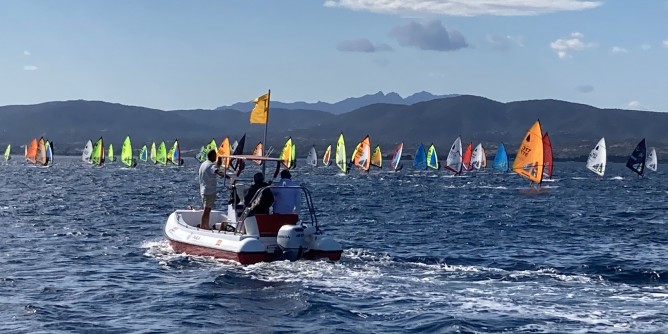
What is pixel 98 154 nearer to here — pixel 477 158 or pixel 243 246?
pixel 477 158

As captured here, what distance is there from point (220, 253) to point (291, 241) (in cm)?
243

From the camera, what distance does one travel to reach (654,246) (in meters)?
36.8

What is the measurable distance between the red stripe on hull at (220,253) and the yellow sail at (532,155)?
45.2m

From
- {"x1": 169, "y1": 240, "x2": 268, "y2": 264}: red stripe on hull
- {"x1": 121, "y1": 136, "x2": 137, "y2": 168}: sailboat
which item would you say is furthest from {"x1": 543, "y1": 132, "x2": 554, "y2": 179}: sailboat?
{"x1": 121, "y1": 136, "x2": 137, "y2": 168}: sailboat

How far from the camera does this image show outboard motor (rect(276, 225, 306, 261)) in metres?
27.2

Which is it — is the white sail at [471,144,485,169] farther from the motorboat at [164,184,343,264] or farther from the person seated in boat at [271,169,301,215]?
the motorboat at [164,184,343,264]

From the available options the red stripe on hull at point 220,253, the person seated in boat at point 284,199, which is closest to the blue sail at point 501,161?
the red stripe on hull at point 220,253

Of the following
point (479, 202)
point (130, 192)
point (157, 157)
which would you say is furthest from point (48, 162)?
point (479, 202)

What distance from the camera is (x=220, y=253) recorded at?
2827cm

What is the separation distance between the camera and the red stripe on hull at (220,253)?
27.0 metres

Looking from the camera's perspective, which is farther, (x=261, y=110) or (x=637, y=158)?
(x=637, y=158)

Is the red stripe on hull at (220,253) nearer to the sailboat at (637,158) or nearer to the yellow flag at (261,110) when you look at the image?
the yellow flag at (261,110)

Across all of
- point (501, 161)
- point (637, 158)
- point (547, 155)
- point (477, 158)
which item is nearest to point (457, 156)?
point (477, 158)

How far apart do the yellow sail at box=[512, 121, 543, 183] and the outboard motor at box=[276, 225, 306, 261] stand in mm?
46777
